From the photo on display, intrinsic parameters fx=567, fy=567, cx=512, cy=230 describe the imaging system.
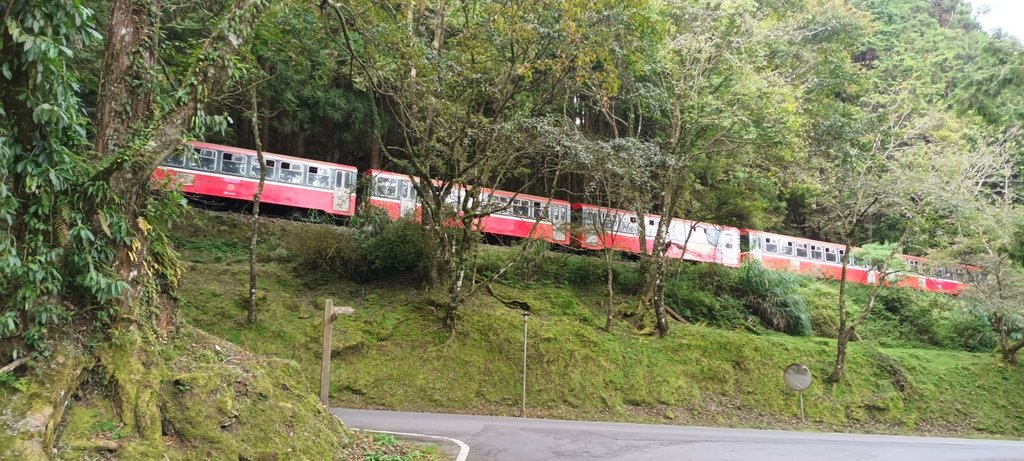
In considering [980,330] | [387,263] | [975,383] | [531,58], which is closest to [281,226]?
[387,263]

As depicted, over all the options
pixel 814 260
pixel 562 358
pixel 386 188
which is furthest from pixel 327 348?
pixel 814 260

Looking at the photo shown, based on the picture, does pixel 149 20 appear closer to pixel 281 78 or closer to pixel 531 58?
pixel 531 58

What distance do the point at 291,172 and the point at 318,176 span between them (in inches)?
35.0

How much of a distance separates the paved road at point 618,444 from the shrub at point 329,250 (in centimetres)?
570

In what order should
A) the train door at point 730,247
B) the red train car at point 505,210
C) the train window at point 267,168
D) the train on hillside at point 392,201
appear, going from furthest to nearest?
the train door at point 730,247, the red train car at point 505,210, the train window at point 267,168, the train on hillside at point 392,201

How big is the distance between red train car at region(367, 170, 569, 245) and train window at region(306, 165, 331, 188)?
1761 mm

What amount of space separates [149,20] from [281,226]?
508 inches

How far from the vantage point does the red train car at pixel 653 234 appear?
19031 mm

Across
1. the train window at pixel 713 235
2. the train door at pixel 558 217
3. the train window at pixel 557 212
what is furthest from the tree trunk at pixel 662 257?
the train window at pixel 713 235

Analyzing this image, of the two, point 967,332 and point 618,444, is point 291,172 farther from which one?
point 967,332

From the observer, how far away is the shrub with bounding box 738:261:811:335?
67.4ft

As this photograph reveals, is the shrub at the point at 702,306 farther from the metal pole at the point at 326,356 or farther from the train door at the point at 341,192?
the metal pole at the point at 326,356

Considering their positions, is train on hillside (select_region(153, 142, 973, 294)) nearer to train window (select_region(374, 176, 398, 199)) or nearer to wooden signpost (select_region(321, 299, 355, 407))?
train window (select_region(374, 176, 398, 199))

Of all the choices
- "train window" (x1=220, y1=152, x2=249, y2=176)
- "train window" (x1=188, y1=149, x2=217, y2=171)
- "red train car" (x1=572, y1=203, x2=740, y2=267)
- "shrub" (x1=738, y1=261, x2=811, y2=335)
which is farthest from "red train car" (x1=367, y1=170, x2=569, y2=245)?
"shrub" (x1=738, y1=261, x2=811, y2=335)
